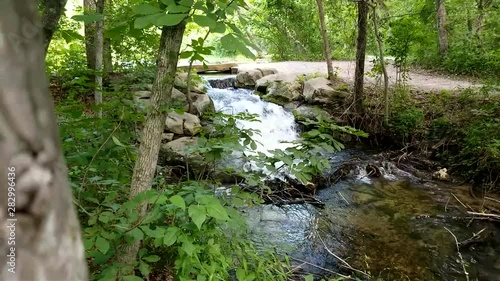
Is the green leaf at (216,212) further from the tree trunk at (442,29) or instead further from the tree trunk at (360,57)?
the tree trunk at (442,29)

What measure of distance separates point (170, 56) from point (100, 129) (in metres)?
0.96

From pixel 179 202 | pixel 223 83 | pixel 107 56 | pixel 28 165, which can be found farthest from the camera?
pixel 223 83

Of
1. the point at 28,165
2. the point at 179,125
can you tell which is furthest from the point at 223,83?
the point at 28,165

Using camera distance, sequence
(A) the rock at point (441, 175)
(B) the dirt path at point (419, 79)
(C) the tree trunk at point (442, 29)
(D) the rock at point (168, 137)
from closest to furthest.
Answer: (A) the rock at point (441, 175) → (D) the rock at point (168, 137) → (B) the dirt path at point (419, 79) → (C) the tree trunk at point (442, 29)

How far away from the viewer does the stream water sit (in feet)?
12.1

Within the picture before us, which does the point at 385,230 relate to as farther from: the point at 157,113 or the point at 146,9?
the point at 146,9

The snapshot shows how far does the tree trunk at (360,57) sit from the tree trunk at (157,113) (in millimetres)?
6109

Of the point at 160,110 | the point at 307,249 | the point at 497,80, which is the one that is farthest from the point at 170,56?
the point at 497,80

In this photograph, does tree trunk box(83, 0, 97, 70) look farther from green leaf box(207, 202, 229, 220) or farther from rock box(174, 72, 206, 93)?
green leaf box(207, 202, 229, 220)

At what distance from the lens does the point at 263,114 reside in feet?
28.4

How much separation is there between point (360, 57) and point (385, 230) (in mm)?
4245

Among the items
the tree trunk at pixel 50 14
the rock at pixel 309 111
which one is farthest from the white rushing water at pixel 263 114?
the tree trunk at pixel 50 14

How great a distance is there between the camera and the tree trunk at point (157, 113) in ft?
6.18

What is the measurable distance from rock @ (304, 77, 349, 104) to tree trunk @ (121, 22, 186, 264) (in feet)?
22.9
